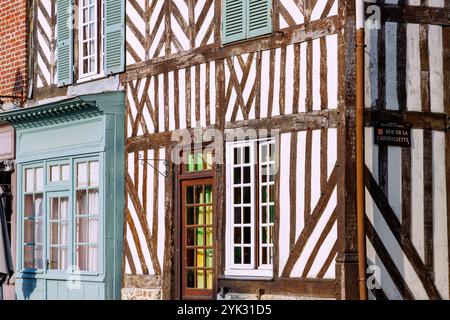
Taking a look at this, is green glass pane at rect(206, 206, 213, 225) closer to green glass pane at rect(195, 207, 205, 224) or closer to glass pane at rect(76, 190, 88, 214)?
green glass pane at rect(195, 207, 205, 224)

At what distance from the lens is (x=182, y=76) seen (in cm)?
1495

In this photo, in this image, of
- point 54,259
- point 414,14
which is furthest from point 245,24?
point 54,259

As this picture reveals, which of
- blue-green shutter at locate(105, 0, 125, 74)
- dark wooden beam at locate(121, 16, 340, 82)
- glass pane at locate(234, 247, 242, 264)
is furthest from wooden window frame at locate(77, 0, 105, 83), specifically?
glass pane at locate(234, 247, 242, 264)

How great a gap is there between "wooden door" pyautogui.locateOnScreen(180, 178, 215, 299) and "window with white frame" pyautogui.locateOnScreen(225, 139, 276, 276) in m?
0.53

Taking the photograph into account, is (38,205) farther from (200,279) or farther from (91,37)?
(200,279)

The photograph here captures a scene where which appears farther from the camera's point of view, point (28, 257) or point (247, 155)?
point (28, 257)

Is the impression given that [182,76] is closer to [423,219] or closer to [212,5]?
[212,5]

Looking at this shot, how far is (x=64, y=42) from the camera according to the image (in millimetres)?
17719

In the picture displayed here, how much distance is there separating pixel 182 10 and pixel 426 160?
3.94 metres

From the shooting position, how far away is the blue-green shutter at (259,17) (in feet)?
44.5

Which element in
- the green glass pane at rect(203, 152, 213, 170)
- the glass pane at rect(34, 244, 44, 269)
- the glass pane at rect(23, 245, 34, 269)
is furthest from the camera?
the glass pane at rect(23, 245, 34, 269)

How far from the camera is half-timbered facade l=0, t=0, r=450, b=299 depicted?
41.4 feet

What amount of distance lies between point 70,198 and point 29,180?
147cm

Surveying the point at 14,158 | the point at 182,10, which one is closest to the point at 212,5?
the point at 182,10
